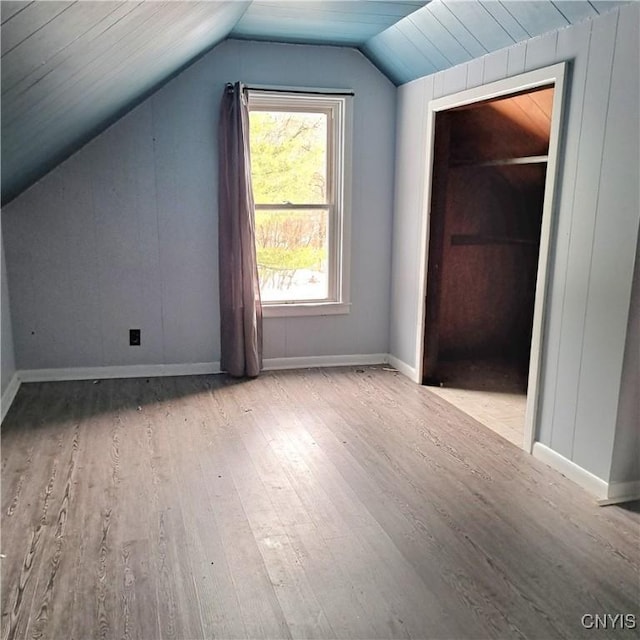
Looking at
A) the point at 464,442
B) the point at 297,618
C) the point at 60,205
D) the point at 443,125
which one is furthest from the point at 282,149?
the point at 297,618

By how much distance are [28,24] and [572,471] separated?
2741 mm

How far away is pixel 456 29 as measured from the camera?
3.38 metres

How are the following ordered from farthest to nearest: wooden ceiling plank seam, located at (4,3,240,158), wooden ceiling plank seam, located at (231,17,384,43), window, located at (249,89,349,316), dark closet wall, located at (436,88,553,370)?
dark closet wall, located at (436,88,553,370), window, located at (249,89,349,316), wooden ceiling plank seam, located at (231,17,384,43), wooden ceiling plank seam, located at (4,3,240,158)

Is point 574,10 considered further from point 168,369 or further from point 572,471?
point 168,369

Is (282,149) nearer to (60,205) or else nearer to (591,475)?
(60,205)

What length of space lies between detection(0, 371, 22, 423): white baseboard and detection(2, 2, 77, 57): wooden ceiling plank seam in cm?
266

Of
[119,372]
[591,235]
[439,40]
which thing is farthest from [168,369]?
[591,235]

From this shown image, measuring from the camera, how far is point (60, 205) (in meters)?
4.15

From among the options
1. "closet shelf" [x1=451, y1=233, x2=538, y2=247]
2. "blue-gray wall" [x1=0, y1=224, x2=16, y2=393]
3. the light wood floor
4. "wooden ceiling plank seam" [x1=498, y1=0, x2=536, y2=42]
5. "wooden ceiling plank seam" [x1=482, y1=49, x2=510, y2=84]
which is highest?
"wooden ceiling plank seam" [x1=498, y1=0, x2=536, y2=42]

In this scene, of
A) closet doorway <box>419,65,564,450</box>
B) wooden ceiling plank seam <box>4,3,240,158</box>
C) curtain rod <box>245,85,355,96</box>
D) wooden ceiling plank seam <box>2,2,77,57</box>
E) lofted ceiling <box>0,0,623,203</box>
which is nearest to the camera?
wooden ceiling plank seam <box>2,2,77,57</box>

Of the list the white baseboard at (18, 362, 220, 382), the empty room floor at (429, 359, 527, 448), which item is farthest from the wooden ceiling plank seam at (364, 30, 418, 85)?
the white baseboard at (18, 362, 220, 382)

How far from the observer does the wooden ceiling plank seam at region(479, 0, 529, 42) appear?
9.75 ft

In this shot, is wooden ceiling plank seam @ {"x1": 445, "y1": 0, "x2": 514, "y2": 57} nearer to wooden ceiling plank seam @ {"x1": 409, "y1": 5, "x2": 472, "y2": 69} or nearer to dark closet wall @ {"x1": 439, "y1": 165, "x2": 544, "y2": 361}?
wooden ceiling plank seam @ {"x1": 409, "y1": 5, "x2": 472, "y2": 69}

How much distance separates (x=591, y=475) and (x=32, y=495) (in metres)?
2.48
